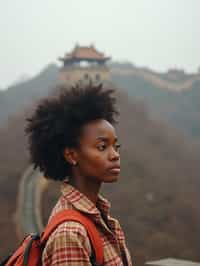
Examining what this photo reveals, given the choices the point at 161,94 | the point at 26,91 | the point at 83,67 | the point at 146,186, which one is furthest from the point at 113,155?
the point at 26,91

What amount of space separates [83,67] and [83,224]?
3969 cm

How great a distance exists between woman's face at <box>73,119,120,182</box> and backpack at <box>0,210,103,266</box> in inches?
9.2

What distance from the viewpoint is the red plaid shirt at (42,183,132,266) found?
219 cm

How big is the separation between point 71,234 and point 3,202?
26.1 metres

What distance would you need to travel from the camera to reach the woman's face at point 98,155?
2480 mm

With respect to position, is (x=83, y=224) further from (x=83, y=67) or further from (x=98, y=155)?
(x=83, y=67)

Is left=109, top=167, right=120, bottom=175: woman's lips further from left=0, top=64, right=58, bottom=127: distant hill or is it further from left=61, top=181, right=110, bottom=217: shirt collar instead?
left=0, top=64, right=58, bottom=127: distant hill

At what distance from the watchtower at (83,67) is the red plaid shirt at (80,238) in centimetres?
3866

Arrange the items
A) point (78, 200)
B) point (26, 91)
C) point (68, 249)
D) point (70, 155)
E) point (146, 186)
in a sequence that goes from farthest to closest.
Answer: point (26, 91) → point (146, 186) → point (70, 155) → point (78, 200) → point (68, 249)

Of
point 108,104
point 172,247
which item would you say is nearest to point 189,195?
point 172,247

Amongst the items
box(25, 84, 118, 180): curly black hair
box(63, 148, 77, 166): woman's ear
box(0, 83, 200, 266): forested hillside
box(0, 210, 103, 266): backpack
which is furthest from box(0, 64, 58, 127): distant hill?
box(0, 210, 103, 266): backpack

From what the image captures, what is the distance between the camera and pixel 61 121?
2518mm

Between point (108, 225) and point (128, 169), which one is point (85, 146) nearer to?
point (108, 225)

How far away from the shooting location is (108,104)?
2648mm
